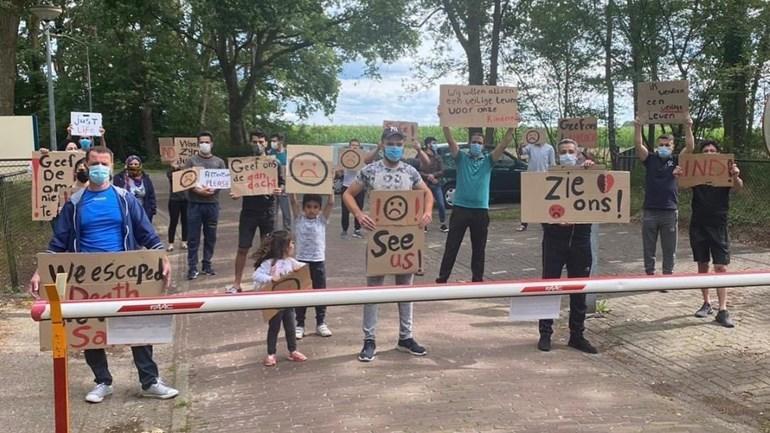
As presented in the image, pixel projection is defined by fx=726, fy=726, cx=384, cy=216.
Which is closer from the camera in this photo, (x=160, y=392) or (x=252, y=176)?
(x=160, y=392)

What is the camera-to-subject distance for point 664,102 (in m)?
8.55

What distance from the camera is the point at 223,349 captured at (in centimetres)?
667

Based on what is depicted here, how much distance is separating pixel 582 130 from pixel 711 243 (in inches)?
199

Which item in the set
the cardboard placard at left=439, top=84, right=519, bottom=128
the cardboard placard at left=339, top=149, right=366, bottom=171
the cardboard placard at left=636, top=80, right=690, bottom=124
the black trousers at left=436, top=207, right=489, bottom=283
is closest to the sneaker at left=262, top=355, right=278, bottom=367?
the black trousers at left=436, top=207, right=489, bottom=283

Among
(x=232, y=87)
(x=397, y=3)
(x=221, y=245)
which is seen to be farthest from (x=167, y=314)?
(x=232, y=87)

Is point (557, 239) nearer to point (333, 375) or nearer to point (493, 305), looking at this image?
point (493, 305)

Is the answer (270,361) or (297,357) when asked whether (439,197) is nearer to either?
(297,357)

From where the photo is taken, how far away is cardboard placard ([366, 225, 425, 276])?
6.05 metres

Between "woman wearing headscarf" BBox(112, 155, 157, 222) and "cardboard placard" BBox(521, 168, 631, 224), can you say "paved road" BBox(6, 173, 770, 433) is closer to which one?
"cardboard placard" BBox(521, 168, 631, 224)

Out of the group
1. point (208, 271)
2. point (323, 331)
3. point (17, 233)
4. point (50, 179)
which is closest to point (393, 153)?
point (323, 331)

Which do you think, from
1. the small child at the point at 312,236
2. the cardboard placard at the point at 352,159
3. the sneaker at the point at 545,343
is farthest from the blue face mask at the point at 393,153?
the cardboard placard at the point at 352,159

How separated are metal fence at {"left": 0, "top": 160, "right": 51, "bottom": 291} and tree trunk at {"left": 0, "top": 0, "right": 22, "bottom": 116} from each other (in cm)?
807

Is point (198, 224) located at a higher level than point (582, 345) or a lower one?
higher

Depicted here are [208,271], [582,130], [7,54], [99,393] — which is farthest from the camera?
[7,54]
